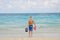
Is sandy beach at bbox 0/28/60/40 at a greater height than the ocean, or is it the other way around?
the ocean

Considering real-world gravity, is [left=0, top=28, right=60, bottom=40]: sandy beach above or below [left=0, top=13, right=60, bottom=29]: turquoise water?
below

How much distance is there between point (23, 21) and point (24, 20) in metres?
0.03

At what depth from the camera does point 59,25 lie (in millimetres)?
2307

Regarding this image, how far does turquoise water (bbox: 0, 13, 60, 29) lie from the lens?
2.23 meters

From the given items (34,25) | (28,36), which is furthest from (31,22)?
(28,36)

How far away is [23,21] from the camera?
2254 millimetres

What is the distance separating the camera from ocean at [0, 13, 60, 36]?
2223 mm

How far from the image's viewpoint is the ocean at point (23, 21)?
2.22m

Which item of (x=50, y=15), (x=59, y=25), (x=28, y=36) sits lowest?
(x=28, y=36)

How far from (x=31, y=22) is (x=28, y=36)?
20 cm

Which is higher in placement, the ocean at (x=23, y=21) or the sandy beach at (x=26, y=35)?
the ocean at (x=23, y=21)

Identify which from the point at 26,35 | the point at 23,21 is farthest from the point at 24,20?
the point at 26,35
